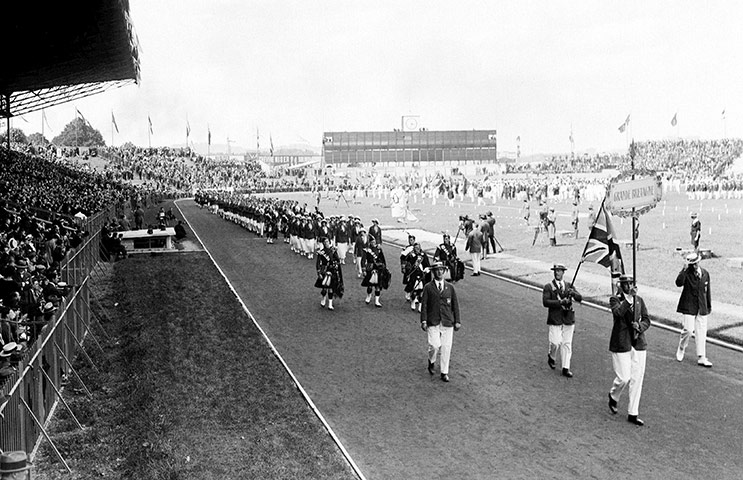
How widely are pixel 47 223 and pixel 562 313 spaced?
21939mm

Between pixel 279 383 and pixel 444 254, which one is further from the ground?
pixel 444 254

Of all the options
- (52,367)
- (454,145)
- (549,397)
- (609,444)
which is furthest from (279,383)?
(454,145)

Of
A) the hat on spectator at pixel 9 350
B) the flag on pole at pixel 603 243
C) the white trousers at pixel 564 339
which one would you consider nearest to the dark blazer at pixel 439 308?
the white trousers at pixel 564 339

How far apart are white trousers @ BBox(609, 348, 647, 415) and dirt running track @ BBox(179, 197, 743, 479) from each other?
1.11 ft

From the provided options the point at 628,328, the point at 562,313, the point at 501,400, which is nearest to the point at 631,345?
the point at 628,328

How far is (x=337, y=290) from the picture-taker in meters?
16.9

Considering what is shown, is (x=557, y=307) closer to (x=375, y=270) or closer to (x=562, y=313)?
(x=562, y=313)

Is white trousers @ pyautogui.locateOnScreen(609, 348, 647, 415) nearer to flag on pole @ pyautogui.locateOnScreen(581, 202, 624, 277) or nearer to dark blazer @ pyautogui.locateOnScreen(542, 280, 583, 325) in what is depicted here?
dark blazer @ pyautogui.locateOnScreen(542, 280, 583, 325)

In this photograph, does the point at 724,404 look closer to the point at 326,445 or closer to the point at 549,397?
the point at 549,397

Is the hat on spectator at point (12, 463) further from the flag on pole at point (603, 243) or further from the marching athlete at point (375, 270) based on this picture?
the marching athlete at point (375, 270)

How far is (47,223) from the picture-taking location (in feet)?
86.7

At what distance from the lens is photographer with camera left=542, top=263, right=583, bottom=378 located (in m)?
11.3

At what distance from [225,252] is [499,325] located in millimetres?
17096

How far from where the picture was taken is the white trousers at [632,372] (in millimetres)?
9297
